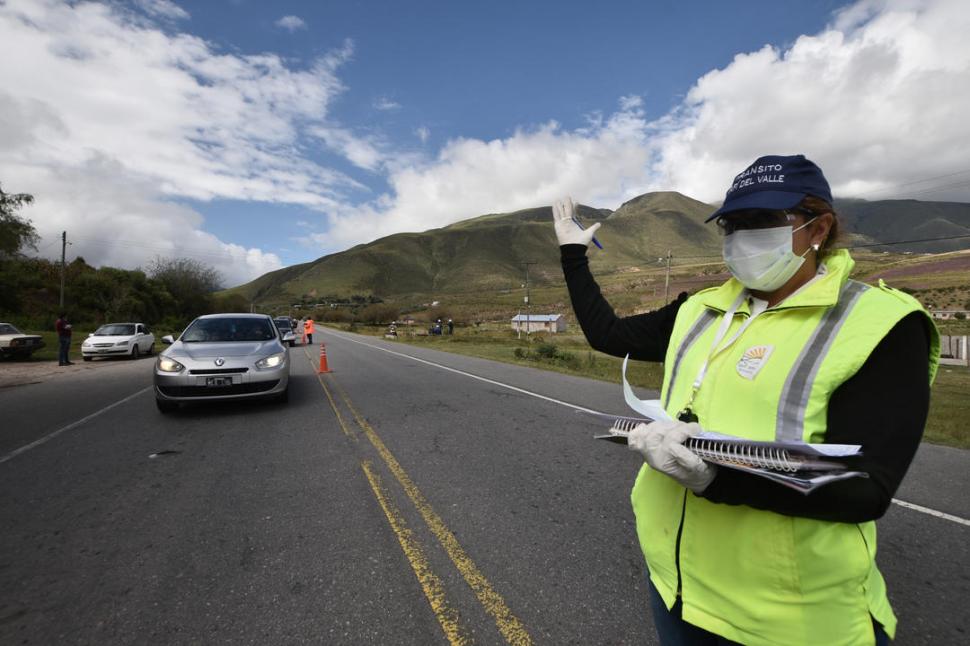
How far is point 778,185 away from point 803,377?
0.65 metres

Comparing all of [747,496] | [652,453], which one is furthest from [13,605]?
[747,496]

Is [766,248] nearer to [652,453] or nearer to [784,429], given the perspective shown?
[784,429]

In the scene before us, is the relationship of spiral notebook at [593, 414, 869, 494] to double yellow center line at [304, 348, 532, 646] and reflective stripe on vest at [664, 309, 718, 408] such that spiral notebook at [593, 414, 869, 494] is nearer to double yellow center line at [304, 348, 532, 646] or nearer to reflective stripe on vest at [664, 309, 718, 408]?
reflective stripe on vest at [664, 309, 718, 408]

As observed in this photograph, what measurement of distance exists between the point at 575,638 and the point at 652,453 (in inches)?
68.3

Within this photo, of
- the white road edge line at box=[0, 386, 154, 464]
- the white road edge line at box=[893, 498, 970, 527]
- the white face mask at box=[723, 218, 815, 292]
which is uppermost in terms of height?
the white face mask at box=[723, 218, 815, 292]

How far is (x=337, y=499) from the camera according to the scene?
14.2ft

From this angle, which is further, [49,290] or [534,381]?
[49,290]

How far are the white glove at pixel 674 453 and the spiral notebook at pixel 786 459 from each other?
4 centimetres

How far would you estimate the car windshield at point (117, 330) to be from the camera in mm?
20578

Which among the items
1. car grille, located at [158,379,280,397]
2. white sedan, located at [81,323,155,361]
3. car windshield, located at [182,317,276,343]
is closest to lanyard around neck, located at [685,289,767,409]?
car grille, located at [158,379,280,397]

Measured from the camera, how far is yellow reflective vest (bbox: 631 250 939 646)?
3.93 ft

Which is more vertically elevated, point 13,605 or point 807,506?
point 807,506

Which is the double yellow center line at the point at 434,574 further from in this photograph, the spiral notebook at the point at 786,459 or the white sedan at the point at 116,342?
the white sedan at the point at 116,342

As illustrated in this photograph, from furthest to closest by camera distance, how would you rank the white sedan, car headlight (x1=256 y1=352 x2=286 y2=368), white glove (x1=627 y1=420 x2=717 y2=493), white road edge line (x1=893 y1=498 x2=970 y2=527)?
the white sedan
car headlight (x1=256 y1=352 x2=286 y2=368)
white road edge line (x1=893 y1=498 x2=970 y2=527)
white glove (x1=627 y1=420 x2=717 y2=493)
